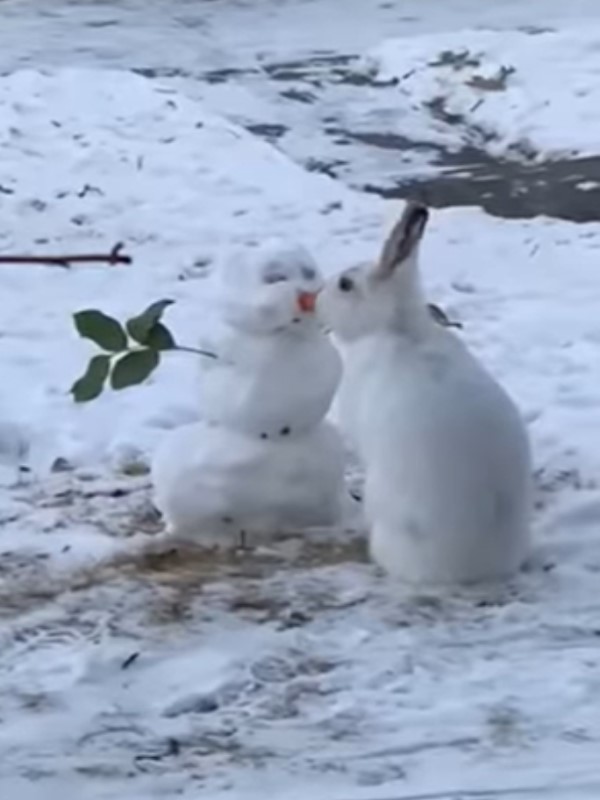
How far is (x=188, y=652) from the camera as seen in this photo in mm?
4098

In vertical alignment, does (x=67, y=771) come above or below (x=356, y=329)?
below

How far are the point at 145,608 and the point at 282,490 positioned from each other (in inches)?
16.7

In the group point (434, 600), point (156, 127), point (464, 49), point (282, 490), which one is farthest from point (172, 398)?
point (464, 49)

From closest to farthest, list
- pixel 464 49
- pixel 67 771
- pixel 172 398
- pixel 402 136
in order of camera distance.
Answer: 1. pixel 67 771
2. pixel 172 398
3. pixel 402 136
4. pixel 464 49

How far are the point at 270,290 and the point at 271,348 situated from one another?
0.39ft

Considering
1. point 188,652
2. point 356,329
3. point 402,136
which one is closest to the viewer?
point 188,652

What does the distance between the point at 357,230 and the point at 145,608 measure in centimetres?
335

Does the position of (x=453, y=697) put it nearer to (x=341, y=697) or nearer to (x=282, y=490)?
(x=341, y=697)

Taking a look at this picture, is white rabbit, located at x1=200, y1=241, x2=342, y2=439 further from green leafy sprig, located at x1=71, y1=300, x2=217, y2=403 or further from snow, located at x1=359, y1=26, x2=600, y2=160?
snow, located at x1=359, y1=26, x2=600, y2=160

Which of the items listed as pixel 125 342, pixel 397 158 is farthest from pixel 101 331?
pixel 397 158

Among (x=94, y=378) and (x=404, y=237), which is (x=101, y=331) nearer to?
(x=94, y=378)

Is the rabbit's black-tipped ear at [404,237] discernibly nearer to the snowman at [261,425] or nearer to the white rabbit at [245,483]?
the snowman at [261,425]

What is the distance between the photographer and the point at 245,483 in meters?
4.54

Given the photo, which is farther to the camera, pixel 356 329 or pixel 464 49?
pixel 464 49
